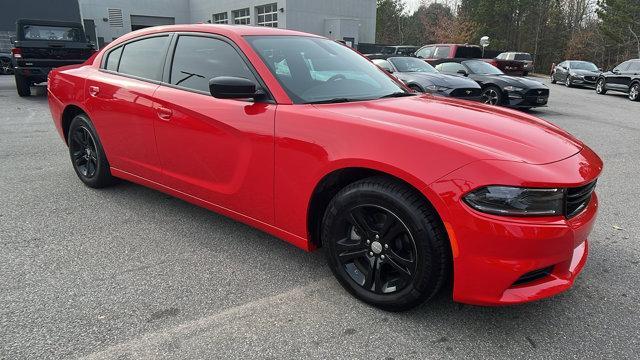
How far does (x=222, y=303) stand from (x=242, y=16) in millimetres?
41315

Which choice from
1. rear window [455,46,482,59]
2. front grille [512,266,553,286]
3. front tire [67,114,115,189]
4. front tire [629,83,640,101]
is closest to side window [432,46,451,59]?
rear window [455,46,482,59]

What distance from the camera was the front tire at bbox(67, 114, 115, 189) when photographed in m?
4.33

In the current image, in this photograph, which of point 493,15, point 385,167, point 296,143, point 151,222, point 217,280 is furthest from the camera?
point 493,15

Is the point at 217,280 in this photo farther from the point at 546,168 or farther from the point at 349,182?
the point at 546,168

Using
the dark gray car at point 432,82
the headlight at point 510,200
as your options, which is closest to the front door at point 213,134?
the headlight at point 510,200

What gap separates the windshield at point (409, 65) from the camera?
10898mm

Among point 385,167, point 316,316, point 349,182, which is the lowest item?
point 316,316

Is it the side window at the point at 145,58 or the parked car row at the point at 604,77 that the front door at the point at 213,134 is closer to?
the side window at the point at 145,58

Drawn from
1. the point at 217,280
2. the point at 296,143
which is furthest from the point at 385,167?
the point at 217,280

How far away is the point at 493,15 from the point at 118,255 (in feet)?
177

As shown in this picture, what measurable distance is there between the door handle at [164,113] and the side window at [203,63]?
0.73ft

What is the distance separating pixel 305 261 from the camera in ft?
10.3

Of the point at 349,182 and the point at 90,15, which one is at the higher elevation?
the point at 90,15

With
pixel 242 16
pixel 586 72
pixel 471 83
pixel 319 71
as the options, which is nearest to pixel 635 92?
pixel 586 72
